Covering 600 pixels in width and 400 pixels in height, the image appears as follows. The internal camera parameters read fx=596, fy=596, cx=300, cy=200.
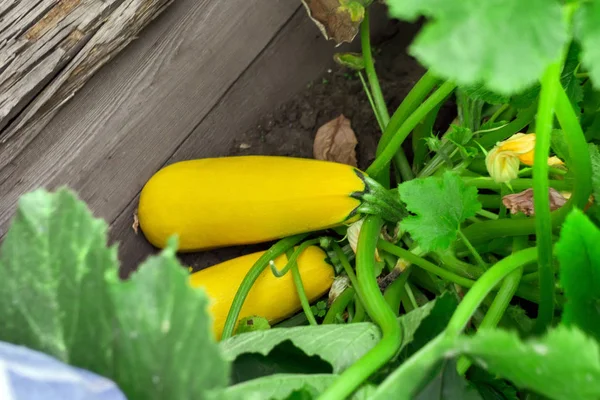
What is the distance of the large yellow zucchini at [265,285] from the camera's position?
119 centimetres

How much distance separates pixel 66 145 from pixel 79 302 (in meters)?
0.71

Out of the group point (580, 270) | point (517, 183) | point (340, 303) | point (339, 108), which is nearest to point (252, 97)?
point (339, 108)

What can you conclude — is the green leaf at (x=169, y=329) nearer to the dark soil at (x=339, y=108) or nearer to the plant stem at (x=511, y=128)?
the plant stem at (x=511, y=128)

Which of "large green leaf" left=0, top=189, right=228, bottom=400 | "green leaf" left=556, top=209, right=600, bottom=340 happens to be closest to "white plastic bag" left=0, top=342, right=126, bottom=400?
"large green leaf" left=0, top=189, right=228, bottom=400

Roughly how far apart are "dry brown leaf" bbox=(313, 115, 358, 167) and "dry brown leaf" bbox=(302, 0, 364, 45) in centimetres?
30

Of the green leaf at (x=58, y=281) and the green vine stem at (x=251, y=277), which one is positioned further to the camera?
the green vine stem at (x=251, y=277)

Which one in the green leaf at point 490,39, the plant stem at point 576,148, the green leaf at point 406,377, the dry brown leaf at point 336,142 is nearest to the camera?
the green leaf at point 490,39

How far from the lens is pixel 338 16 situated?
1.09 metres

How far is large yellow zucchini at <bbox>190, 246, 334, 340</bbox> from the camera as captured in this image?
1.19 metres

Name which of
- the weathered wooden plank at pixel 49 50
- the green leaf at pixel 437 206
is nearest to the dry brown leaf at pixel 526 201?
the green leaf at pixel 437 206

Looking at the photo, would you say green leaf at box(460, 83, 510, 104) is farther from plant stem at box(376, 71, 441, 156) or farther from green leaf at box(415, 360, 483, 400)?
green leaf at box(415, 360, 483, 400)

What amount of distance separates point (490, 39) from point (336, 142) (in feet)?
3.08

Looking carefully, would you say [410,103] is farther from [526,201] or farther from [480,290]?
[480,290]

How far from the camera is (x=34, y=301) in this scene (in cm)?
51
